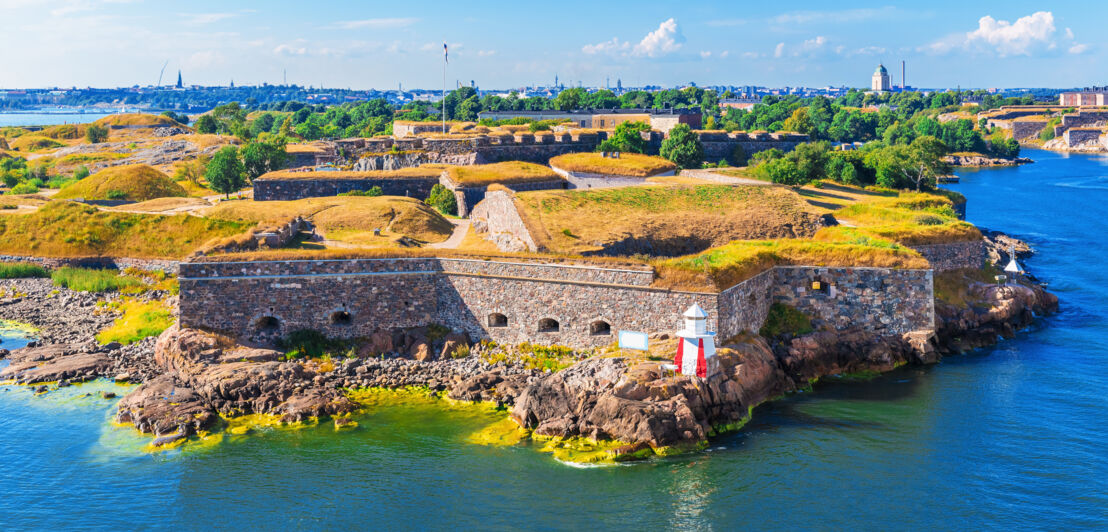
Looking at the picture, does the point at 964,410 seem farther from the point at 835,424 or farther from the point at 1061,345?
the point at 1061,345

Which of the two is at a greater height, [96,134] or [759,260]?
[96,134]

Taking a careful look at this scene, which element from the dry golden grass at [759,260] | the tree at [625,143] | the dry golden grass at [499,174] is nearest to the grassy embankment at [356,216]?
the dry golden grass at [499,174]

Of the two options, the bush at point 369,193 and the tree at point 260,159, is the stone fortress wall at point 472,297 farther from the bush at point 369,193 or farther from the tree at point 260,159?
the tree at point 260,159

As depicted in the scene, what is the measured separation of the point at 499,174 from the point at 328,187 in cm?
940

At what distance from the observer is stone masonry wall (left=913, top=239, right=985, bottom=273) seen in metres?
38.6

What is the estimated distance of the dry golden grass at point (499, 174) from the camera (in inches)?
2034

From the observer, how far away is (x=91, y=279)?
4328 centimetres

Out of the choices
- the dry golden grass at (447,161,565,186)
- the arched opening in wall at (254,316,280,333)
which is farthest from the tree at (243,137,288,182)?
the arched opening in wall at (254,316,280,333)

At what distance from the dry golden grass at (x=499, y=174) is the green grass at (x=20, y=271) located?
66.9 ft

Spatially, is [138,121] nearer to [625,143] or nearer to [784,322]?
[625,143]

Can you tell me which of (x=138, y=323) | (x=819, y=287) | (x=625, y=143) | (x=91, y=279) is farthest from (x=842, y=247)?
(x=91, y=279)

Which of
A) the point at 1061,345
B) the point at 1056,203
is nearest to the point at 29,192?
the point at 1061,345

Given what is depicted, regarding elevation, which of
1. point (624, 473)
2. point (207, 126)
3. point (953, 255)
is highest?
point (207, 126)

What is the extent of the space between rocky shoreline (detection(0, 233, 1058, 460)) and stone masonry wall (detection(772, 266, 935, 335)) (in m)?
0.56
